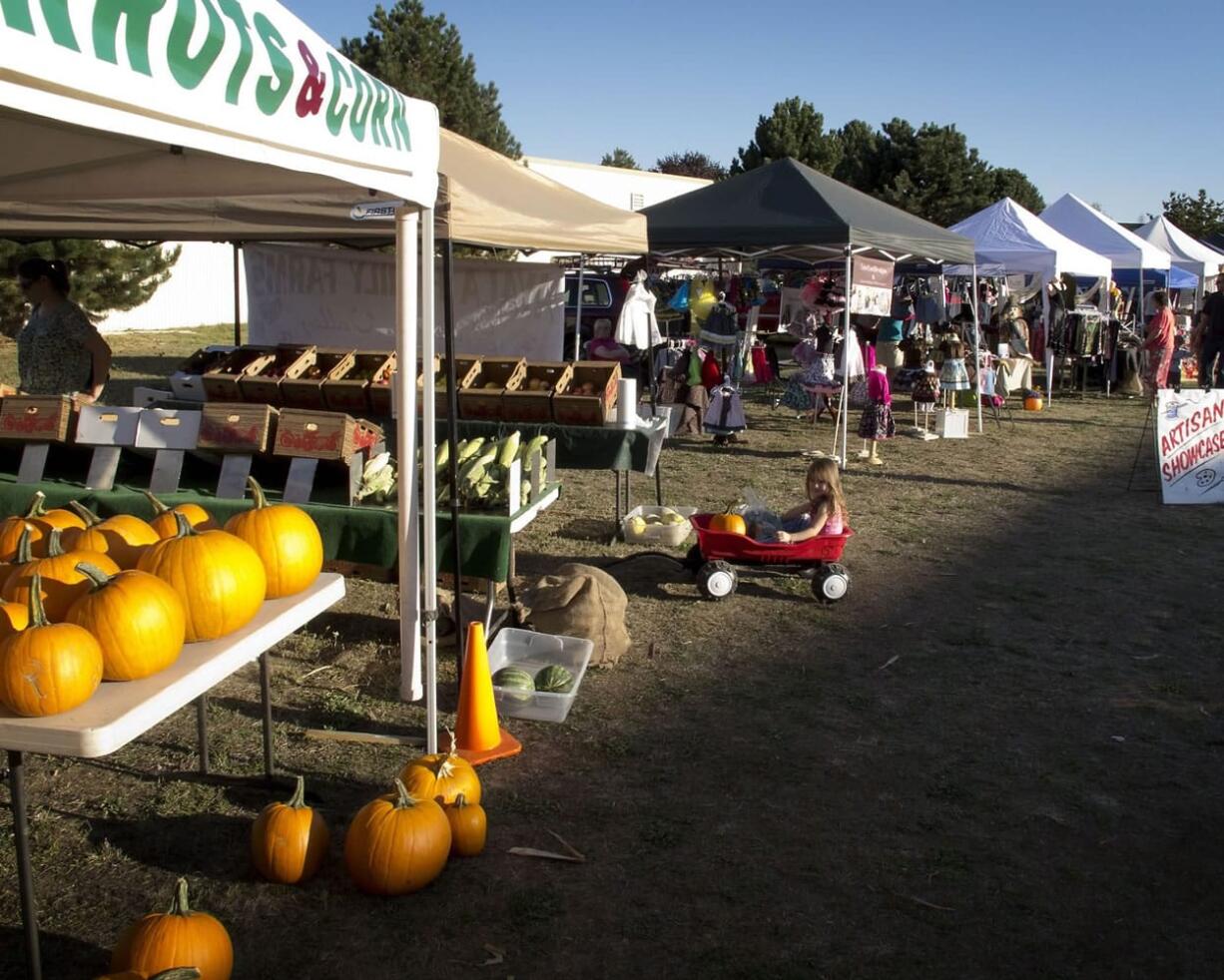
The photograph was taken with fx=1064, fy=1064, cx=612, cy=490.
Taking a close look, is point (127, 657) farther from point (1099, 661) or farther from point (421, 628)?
point (1099, 661)

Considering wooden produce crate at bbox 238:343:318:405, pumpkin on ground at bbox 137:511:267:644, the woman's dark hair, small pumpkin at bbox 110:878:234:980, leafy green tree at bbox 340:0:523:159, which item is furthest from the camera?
leafy green tree at bbox 340:0:523:159

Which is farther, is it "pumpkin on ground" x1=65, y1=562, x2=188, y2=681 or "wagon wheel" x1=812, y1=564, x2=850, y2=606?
"wagon wheel" x1=812, y1=564, x2=850, y2=606

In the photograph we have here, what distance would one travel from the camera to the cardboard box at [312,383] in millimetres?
7023

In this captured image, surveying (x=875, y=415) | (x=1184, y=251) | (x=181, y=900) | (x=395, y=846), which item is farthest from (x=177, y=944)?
(x=1184, y=251)

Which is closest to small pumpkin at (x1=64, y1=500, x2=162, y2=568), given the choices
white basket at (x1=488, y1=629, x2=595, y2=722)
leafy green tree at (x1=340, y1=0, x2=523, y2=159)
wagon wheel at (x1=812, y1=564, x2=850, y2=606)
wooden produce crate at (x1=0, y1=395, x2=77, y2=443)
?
white basket at (x1=488, y1=629, x2=595, y2=722)

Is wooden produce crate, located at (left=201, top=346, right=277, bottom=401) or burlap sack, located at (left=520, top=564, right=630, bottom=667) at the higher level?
wooden produce crate, located at (left=201, top=346, right=277, bottom=401)

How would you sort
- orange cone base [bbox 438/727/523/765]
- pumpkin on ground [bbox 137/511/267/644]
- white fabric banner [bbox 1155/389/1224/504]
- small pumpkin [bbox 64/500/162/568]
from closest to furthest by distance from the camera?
pumpkin on ground [bbox 137/511/267/644] < small pumpkin [bbox 64/500/162/568] < orange cone base [bbox 438/727/523/765] < white fabric banner [bbox 1155/389/1224/504]

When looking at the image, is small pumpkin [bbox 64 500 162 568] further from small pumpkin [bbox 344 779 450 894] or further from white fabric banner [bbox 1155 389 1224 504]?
white fabric banner [bbox 1155 389 1224 504]

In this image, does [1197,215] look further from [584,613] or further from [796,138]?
[584,613]

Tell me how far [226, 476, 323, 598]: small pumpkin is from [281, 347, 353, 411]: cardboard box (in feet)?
12.6

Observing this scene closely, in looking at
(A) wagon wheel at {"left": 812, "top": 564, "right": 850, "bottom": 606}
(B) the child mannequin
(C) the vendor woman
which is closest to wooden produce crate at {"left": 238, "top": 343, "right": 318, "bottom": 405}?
(C) the vendor woman

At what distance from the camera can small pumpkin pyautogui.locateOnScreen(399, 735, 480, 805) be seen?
11.6ft

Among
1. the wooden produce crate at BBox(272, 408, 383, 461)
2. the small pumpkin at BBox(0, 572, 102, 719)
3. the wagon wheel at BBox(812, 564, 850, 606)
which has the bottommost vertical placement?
the wagon wheel at BBox(812, 564, 850, 606)

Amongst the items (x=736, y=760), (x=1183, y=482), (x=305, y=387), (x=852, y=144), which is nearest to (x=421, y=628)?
(x=736, y=760)
